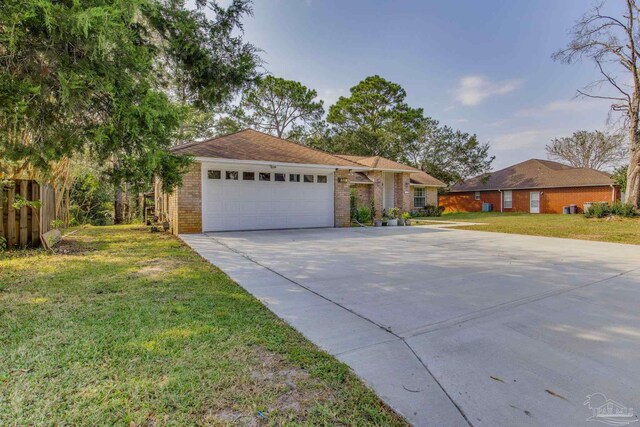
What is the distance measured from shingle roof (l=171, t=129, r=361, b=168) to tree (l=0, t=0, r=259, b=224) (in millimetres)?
5504

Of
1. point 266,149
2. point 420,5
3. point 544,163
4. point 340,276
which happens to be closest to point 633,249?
point 340,276

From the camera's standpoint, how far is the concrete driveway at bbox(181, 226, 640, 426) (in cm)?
213

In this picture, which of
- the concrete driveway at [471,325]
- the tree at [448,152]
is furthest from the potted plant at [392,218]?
the tree at [448,152]

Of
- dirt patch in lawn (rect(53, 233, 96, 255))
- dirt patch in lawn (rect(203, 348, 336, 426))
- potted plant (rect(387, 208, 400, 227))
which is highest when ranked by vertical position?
potted plant (rect(387, 208, 400, 227))

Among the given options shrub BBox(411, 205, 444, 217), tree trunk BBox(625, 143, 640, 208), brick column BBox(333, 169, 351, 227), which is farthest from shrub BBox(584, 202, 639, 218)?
brick column BBox(333, 169, 351, 227)

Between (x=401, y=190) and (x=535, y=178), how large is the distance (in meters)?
13.7

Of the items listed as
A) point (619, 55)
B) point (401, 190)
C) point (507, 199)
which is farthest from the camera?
point (507, 199)

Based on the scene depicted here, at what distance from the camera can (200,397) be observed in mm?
2051

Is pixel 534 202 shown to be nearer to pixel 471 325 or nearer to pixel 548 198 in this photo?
pixel 548 198

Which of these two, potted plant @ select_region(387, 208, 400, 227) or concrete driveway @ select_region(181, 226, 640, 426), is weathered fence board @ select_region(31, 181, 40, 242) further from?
potted plant @ select_region(387, 208, 400, 227)

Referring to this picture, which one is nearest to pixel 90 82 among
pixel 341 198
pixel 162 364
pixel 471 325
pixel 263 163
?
pixel 162 364

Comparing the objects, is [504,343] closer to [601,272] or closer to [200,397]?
[200,397]

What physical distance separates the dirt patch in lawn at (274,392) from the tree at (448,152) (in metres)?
30.0

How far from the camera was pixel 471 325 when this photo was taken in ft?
11.0
